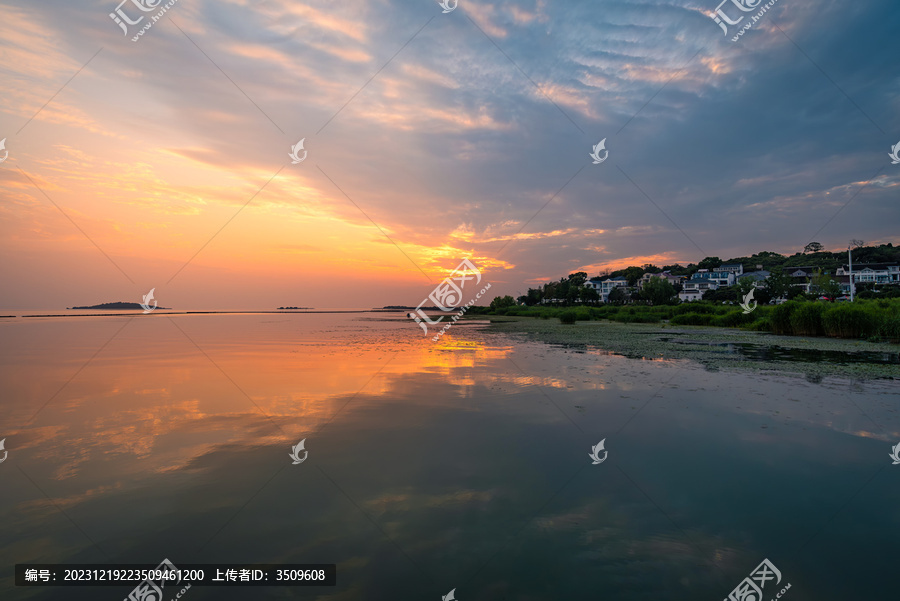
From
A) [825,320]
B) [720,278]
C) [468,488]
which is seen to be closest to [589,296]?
[720,278]

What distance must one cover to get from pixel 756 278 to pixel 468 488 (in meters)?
146

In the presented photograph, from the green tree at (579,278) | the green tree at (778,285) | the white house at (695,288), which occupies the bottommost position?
the green tree at (778,285)

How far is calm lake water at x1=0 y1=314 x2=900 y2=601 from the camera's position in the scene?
448 centimetres

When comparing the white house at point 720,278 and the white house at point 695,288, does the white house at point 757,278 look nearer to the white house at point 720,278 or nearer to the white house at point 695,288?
the white house at point 720,278

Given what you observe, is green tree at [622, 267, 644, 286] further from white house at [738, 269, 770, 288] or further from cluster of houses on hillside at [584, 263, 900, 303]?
white house at [738, 269, 770, 288]

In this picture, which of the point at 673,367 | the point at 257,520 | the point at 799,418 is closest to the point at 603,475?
the point at 257,520

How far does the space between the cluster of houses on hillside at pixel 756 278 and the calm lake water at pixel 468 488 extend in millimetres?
111737

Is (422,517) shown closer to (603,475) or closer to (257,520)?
(257,520)

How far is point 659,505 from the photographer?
587 cm

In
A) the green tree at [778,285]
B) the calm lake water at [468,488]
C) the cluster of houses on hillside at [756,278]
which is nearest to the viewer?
the calm lake water at [468,488]

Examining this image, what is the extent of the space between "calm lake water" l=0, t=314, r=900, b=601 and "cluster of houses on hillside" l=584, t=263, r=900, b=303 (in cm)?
11174

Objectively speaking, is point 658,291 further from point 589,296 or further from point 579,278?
point 579,278

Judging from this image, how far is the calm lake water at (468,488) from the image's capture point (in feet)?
14.7

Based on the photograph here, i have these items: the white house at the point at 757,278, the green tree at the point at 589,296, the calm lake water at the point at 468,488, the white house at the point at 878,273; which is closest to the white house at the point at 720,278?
the white house at the point at 757,278
